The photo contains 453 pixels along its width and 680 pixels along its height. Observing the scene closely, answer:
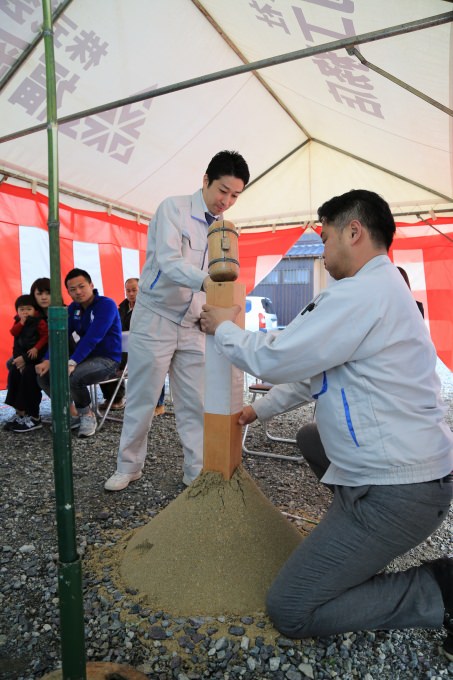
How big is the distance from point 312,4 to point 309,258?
12.7 meters

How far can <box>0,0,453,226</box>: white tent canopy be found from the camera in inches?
104

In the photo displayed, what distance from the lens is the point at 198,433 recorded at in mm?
2578

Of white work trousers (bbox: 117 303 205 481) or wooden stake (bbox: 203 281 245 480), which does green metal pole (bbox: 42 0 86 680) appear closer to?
wooden stake (bbox: 203 281 245 480)

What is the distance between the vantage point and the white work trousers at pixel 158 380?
7.95ft

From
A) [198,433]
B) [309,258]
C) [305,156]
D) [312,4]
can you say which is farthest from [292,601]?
[309,258]

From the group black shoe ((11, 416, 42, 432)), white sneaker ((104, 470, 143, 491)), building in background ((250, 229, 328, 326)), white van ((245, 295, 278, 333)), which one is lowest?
white sneaker ((104, 470, 143, 491))

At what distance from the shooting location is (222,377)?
1767 millimetres

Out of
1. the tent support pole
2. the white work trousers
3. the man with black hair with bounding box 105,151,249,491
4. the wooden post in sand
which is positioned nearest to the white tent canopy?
the tent support pole

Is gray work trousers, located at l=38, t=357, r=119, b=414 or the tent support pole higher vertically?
the tent support pole

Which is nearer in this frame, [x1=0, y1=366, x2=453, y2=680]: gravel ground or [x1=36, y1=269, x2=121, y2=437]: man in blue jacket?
[x1=0, y1=366, x2=453, y2=680]: gravel ground

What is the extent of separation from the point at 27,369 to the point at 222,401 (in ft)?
9.34

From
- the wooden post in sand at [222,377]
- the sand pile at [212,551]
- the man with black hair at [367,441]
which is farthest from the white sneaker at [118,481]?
the man with black hair at [367,441]

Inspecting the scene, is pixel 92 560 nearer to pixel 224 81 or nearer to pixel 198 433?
pixel 198 433

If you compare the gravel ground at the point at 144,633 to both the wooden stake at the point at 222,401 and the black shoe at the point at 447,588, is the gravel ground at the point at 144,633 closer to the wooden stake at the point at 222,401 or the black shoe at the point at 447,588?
the black shoe at the point at 447,588
